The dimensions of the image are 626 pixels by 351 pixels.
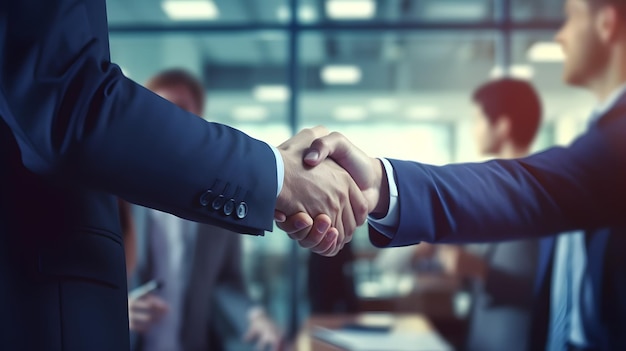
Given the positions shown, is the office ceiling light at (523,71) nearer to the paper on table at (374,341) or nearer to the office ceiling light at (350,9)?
the office ceiling light at (350,9)

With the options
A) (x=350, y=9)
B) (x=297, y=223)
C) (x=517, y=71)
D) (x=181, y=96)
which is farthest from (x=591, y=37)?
(x=517, y=71)

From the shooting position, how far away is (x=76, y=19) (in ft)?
2.78

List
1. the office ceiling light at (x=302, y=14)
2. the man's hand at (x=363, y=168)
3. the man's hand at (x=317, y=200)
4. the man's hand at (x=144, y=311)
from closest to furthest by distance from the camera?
1. the man's hand at (x=317, y=200)
2. the man's hand at (x=363, y=168)
3. the man's hand at (x=144, y=311)
4. the office ceiling light at (x=302, y=14)

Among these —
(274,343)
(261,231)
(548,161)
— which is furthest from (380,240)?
(274,343)

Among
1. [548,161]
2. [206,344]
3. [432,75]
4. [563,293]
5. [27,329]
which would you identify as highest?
[432,75]

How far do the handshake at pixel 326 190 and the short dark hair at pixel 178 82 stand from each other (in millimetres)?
1278

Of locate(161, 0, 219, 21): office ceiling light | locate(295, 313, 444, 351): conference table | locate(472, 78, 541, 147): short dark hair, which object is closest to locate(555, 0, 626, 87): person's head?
locate(472, 78, 541, 147): short dark hair

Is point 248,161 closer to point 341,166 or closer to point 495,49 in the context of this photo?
point 341,166

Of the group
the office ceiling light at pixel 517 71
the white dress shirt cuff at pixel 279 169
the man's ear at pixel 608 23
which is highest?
the office ceiling light at pixel 517 71

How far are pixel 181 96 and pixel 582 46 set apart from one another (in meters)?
1.43

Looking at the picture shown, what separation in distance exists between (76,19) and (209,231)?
1.67 meters

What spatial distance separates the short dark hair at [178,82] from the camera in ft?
8.23

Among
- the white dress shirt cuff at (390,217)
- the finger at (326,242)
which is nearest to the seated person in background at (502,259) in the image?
the white dress shirt cuff at (390,217)

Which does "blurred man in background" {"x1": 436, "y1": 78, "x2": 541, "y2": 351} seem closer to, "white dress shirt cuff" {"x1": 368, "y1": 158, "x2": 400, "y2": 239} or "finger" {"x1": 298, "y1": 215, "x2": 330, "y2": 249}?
"white dress shirt cuff" {"x1": 368, "y1": 158, "x2": 400, "y2": 239}
